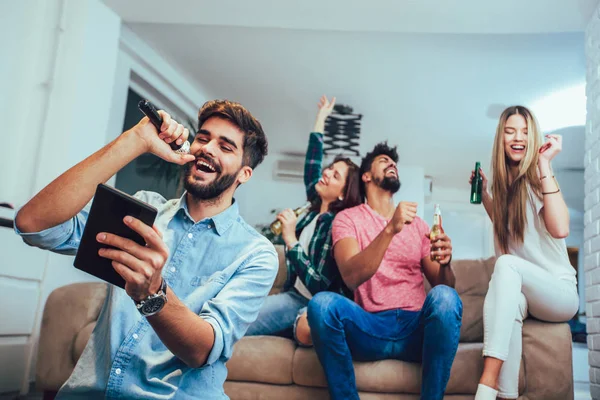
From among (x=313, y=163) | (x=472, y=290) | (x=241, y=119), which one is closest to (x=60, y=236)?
(x=241, y=119)

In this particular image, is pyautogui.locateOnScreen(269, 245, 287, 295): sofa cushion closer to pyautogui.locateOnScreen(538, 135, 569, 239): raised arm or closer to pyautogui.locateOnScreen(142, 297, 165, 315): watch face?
pyautogui.locateOnScreen(538, 135, 569, 239): raised arm

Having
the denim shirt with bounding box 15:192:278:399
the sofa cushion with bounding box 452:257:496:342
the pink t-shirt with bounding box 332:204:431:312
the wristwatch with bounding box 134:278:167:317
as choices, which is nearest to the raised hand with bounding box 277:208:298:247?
the pink t-shirt with bounding box 332:204:431:312

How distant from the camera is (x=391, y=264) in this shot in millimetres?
2117

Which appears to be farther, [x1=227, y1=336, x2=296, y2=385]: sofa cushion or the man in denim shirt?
[x1=227, y1=336, x2=296, y2=385]: sofa cushion

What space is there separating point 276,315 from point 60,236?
1389 mm

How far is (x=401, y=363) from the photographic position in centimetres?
191

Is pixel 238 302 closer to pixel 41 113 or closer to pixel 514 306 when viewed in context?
pixel 514 306

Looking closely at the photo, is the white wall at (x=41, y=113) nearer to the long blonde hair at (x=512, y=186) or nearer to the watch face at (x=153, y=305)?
the watch face at (x=153, y=305)

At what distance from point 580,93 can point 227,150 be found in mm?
4680

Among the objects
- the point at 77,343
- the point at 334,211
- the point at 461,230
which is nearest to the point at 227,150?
the point at 77,343

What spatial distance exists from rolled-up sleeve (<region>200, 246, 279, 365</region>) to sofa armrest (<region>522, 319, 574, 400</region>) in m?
1.19

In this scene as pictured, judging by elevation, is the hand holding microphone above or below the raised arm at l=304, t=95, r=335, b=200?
below

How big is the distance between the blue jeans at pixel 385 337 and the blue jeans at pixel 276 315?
416 mm

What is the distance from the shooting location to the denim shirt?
98 cm
